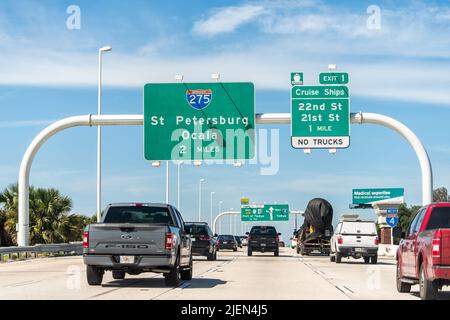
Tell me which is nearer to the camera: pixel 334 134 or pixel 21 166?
pixel 334 134

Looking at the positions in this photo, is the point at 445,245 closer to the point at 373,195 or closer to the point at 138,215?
the point at 138,215

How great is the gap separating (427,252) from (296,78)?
70.0ft

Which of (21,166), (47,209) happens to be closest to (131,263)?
(21,166)

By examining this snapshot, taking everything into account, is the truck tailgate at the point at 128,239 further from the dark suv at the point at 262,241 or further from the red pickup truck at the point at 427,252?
the dark suv at the point at 262,241

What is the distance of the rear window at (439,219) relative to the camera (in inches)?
697

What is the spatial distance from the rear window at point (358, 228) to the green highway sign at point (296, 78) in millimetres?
7552

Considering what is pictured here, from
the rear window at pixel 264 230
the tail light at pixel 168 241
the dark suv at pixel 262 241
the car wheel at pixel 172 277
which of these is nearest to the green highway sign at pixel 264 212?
the rear window at pixel 264 230

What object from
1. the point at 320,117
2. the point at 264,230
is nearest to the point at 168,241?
the point at 320,117

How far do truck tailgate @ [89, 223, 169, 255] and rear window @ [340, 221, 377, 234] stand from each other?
70.1 feet

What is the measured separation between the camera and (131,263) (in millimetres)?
19406

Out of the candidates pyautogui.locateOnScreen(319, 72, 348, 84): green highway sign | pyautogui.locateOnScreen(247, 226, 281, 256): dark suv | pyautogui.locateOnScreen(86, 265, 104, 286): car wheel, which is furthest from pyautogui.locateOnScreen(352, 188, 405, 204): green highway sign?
pyautogui.locateOnScreen(86, 265, 104, 286): car wheel
